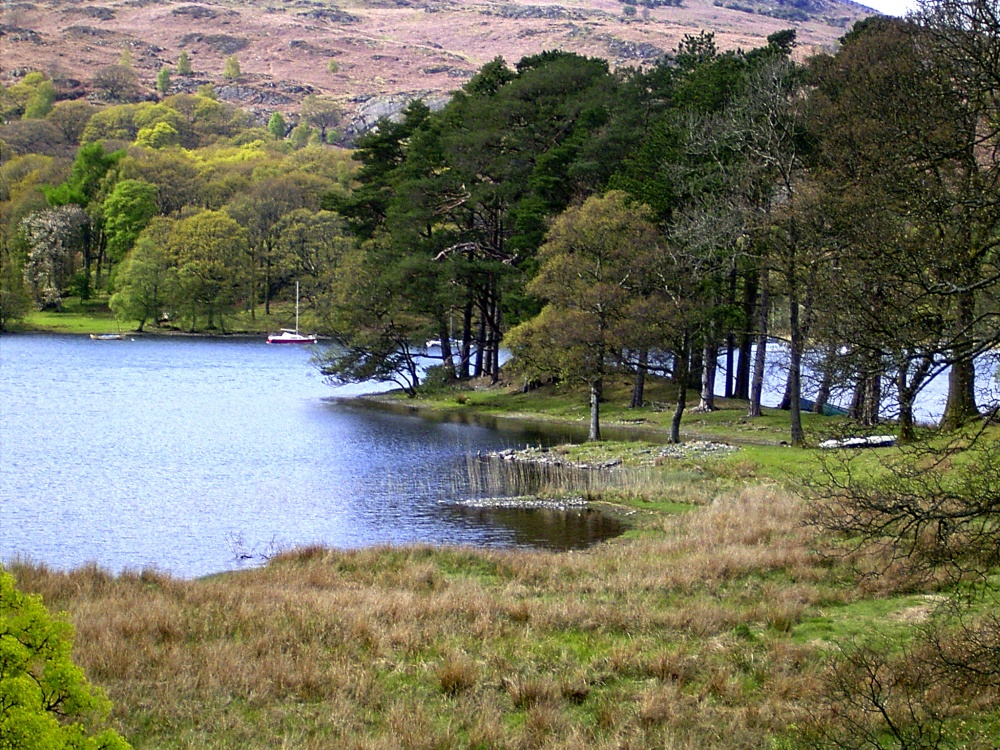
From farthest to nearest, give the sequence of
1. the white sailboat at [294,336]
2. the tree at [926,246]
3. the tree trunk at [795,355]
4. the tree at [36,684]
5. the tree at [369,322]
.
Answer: the white sailboat at [294,336]
the tree at [369,322]
the tree trunk at [795,355]
the tree at [926,246]
the tree at [36,684]

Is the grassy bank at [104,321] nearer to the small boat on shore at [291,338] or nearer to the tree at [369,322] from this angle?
the small boat on shore at [291,338]

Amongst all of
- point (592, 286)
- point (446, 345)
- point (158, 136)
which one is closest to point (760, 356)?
point (592, 286)

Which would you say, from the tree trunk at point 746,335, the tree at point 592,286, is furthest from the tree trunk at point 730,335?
the tree at point 592,286

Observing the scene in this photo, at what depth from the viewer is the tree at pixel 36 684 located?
220 inches

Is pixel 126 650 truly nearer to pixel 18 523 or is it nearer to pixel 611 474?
pixel 18 523

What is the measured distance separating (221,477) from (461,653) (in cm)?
2279

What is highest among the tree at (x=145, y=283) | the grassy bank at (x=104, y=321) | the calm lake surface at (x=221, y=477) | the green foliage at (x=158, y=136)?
the green foliage at (x=158, y=136)

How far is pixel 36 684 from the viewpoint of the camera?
600 cm

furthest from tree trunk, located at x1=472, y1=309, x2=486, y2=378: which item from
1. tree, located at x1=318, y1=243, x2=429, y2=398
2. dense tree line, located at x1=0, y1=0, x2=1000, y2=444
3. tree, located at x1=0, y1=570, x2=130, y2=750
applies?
tree, located at x1=0, y1=570, x2=130, y2=750

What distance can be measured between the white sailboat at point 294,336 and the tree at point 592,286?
59.8 meters

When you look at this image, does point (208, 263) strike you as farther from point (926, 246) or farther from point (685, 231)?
point (926, 246)

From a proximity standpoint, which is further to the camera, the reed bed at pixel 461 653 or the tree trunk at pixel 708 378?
the tree trunk at pixel 708 378

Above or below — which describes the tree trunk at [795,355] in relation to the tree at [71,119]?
below

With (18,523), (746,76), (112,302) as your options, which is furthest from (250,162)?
(18,523)
